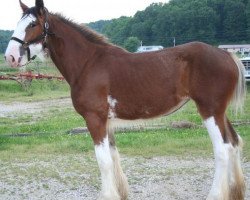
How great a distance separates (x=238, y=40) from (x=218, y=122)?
57.0 metres

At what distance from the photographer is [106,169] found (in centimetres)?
471

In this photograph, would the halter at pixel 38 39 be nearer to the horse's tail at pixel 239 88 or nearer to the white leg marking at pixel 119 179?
Result: the white leg marking at pixel 119 179

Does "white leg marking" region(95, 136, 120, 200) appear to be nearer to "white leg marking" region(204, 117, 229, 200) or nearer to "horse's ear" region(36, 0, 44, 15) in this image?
"white leg marking" region(204, 117, 229, 200)

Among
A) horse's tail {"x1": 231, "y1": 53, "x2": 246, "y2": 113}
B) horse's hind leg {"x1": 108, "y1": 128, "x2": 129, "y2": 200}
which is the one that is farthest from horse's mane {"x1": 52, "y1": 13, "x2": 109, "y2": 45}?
horse's tail {"x1": 231, "y1": 53, "x2": 246, "y2": 113}

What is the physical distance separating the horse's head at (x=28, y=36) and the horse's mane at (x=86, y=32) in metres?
0.31

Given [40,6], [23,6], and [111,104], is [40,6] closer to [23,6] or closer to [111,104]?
[23,6]

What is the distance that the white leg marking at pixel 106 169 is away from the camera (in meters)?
4.70

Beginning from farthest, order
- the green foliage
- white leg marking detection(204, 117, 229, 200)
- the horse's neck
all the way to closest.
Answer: the green foliage
the horse's neck
white leg marking detection(204, 117, 229, 200)

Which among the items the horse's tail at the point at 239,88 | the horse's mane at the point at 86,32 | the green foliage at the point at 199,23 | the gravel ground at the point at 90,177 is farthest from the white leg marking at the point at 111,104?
the green foliage at the point at 199,23

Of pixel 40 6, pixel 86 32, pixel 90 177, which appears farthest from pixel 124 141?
pixel 40 6

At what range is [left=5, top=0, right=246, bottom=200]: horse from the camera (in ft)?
15.1

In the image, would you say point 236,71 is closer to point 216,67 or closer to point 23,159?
point 216,67

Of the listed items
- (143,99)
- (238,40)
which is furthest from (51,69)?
(238,40)

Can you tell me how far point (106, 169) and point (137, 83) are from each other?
3.78 feet
